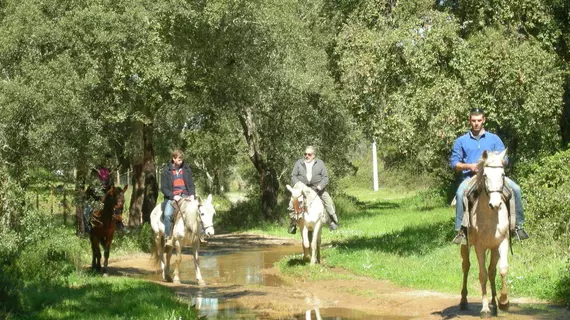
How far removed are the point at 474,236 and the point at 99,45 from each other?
46.8 ft

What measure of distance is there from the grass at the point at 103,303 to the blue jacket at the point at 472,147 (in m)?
5.06

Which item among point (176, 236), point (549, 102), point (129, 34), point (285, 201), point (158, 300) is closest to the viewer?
point (158, 300)

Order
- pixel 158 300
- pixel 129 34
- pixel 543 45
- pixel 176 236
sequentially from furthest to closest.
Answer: pixel 129 34 < pixel 543 45 < pixel 176 236 < pixel 158 300

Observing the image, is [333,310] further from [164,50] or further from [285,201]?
[285,201]

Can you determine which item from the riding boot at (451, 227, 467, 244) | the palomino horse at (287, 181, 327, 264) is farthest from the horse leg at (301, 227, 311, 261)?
the riding boot at (451, 227, 467, 244)

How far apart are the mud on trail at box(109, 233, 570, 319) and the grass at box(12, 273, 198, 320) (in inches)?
34.5

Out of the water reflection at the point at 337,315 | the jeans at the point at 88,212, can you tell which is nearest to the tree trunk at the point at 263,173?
the jeans at the point at 88,212

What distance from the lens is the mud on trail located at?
500 inches

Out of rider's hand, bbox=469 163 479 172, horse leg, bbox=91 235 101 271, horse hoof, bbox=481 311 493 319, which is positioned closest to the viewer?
horse hoof, bbox=481 311 493 319

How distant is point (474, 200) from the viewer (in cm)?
1198

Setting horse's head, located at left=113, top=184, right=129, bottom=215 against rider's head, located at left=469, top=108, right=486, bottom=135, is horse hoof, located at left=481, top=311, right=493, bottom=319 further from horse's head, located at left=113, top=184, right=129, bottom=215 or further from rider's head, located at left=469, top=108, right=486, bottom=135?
horse's head, located at left=113, top=184, right=129, bottom=215

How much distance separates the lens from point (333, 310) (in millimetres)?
13477

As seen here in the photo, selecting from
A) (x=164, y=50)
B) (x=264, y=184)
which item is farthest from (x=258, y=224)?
(x=164, y=50)

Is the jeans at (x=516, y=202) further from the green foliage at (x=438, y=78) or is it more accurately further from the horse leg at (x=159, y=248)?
the horse leg at (x=159, y=248)
